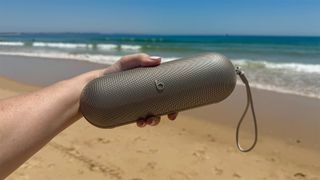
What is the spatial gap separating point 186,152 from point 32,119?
321 cm

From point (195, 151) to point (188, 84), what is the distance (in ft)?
9.92

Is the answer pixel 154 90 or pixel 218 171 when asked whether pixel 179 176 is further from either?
pixel 154 90

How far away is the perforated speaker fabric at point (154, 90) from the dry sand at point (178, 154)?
2264 mm

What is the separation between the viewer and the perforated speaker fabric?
1.80m

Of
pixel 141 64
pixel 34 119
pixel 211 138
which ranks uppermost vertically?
pixel 141 64

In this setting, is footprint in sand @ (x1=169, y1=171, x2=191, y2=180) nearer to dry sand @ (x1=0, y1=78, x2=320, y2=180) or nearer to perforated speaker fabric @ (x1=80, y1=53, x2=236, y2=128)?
dry sand @ (x1=0, y1=78, x2=320, y2=180)

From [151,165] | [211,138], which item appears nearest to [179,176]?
[151,165]

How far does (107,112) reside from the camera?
1802 millimetres

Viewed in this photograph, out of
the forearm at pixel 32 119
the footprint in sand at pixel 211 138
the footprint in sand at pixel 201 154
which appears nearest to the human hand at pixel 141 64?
the forearm at pixel 32 119

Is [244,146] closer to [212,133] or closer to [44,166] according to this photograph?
[212,133]

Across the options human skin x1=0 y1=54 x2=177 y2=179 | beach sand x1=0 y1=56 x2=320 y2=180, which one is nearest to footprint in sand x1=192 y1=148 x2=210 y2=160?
beach sand x1=0 y1=56 x2=320 y2=180

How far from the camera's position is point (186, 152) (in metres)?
4.72

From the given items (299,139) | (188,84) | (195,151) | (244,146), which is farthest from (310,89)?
(188,84)

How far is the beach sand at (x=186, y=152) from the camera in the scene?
4.15 metres
